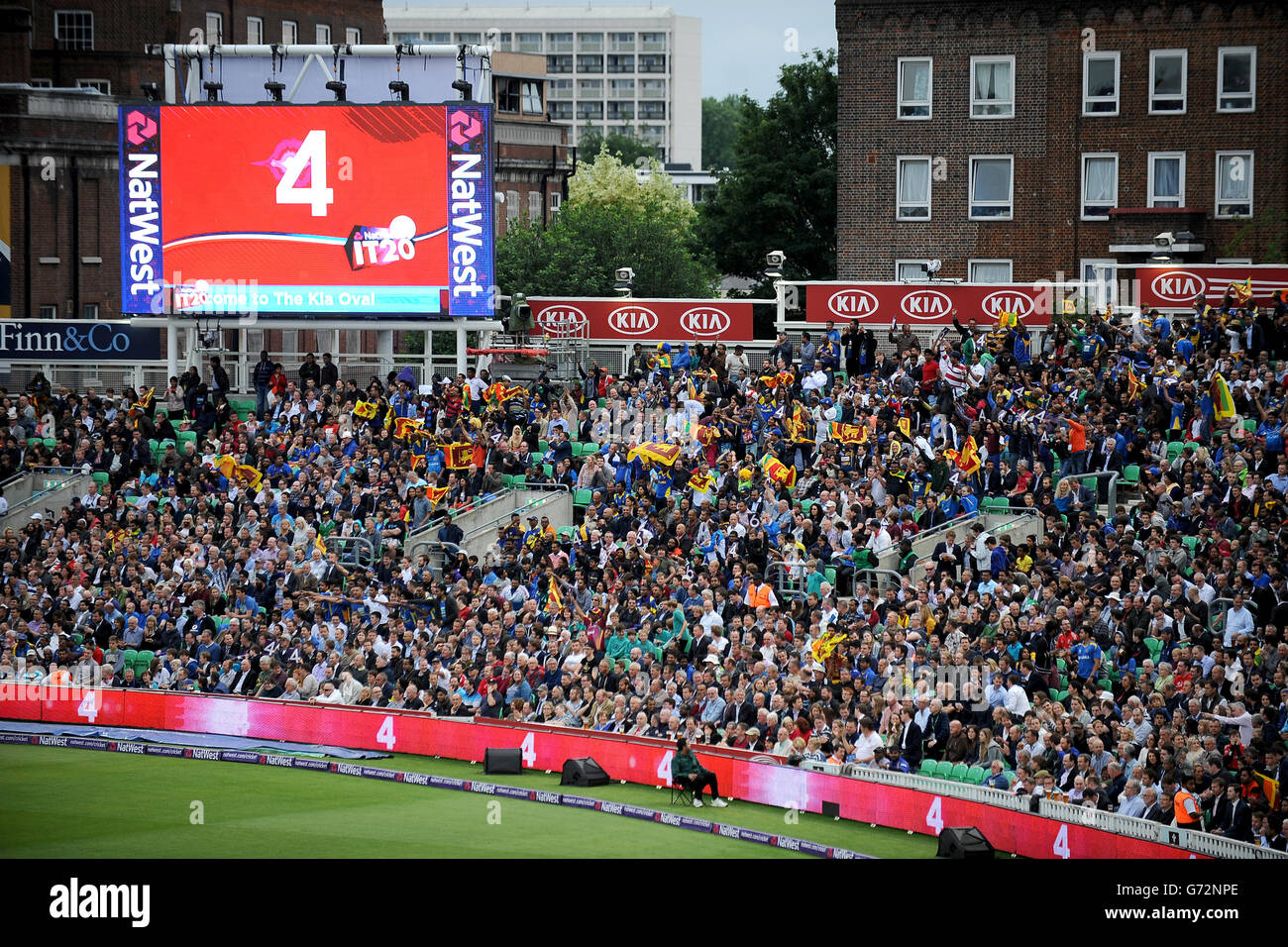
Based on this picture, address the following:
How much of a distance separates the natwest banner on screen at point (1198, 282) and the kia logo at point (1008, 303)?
234 cm

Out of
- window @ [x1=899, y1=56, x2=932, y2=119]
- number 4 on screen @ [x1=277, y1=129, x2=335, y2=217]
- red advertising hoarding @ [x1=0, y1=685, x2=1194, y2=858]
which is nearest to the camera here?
red advertising hoarding @ [x1=0, y1=685, x2=1194, y2=858]

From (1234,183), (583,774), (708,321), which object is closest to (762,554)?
(583,774)

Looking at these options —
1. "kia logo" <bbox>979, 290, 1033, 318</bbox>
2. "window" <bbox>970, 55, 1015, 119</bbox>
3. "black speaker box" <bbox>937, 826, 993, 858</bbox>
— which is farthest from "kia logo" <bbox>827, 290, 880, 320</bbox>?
"black speaker box" <bbox>937, 826, 993, 858</bbox>

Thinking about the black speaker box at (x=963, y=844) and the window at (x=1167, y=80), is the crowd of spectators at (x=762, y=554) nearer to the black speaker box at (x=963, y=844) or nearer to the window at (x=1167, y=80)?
the black speaker box at (x=963, y=844)

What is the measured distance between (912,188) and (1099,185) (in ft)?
17.0

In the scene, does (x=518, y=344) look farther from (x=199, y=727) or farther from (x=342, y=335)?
(x=342, y=335)

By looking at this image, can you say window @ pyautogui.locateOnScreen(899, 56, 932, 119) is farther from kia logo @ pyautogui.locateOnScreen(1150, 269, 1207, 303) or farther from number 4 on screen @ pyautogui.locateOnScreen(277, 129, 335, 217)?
number 4 on screen @ pyautogui.locateOnScreen(277, 129, 335, 217)

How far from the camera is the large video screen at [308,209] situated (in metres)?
38.3

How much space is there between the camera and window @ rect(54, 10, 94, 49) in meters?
67.8

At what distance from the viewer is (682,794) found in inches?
965

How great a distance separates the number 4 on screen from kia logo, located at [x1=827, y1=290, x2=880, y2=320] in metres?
11.1

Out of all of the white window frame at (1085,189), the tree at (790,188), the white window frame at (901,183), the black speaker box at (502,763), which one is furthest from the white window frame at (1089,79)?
the black speaker box at (502,763)

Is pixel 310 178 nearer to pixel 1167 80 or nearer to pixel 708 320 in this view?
pixel 708 320
